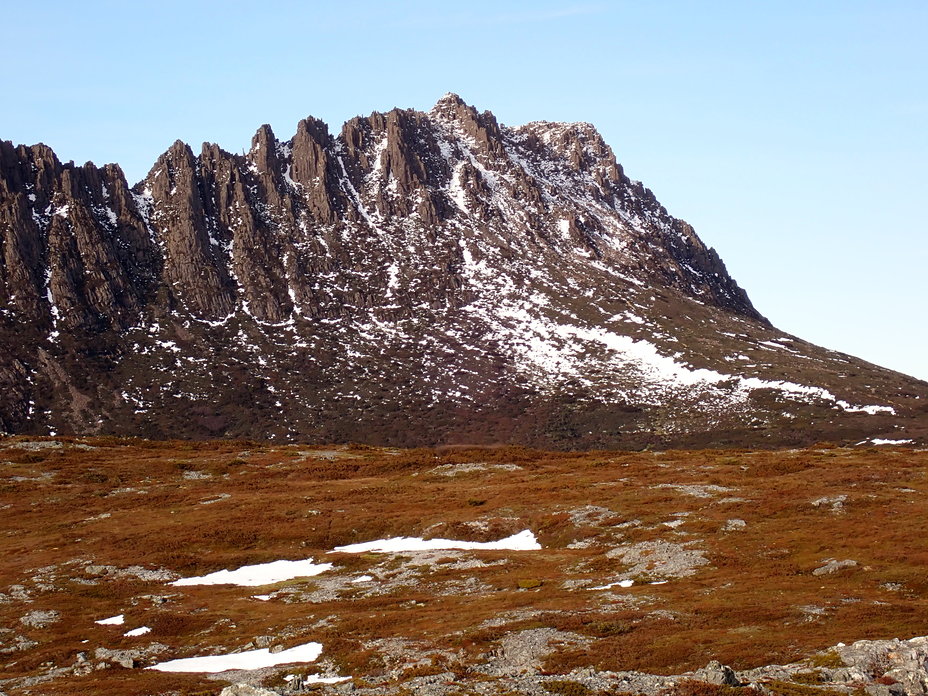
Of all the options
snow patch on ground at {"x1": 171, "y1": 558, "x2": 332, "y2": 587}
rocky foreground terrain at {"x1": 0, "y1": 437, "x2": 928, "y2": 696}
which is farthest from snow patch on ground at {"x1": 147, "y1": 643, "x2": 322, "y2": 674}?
snow patch on ground at {"x1": 171, "y1": 558, "x2": 332, "y2": 587}

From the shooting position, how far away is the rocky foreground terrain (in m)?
33.2

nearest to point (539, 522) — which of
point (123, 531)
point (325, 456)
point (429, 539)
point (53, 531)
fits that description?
point (429, 539)

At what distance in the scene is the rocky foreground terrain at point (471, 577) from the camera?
33.2m

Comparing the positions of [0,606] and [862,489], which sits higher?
[862,489]

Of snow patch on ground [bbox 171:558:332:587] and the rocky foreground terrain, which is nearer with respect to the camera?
the rocky foreground terrain

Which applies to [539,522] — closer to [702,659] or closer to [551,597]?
[551,597]

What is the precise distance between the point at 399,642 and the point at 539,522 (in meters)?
28.3

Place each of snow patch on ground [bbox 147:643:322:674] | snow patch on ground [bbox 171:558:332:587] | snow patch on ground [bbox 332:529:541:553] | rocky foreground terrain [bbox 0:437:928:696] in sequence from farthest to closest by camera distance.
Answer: snow patch on ground [bbox 332:529:541:553]
snow patch on ground [bbox 171:558:332:587]
snow patch on ground [bbox 147:643:322:674]
rocky foreground terrain [bbox 0:437:928:696]

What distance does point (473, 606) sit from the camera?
45.1m

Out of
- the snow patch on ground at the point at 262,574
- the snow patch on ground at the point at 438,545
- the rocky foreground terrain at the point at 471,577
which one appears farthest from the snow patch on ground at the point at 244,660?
the snow patch on ground at the point at 438,545

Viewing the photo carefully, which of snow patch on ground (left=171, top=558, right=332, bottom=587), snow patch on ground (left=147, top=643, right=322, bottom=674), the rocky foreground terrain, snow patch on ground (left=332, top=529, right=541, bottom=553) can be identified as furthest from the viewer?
snow patch on ground (left=332, top=529, right=541, bottom=553)

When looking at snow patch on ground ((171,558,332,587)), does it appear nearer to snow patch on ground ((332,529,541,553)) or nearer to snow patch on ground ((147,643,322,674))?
snow patch on ground ((332,529,541,553))

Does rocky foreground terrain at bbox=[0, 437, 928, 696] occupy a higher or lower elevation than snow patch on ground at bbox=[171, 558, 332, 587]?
higher

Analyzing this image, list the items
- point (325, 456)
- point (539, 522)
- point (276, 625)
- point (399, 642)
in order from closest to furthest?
point (399, 642) → point (276, 625) → point (539, 522) → point (325, 456)
